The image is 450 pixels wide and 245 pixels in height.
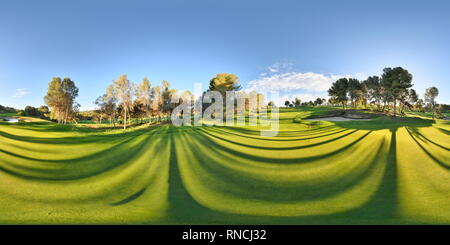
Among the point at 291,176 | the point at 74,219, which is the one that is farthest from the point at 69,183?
the point at 291,176

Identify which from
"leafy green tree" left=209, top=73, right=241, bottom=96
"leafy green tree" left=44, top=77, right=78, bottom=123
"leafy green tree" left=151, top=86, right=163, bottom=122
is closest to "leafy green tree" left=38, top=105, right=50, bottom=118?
"leafy green tree" left=44, top=77, right=78, bottom=123

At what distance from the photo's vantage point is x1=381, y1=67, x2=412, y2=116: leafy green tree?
111ft

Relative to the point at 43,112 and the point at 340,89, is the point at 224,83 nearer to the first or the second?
the point at 340,89

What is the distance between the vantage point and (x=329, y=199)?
6023 millimetres

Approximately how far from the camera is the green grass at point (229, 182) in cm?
510

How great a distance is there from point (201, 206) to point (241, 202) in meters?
1.28

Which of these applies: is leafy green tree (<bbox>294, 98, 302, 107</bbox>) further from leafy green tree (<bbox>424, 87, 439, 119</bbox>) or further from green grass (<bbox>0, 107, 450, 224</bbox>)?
green grass (<bbox>0, 107, 450, 224</bbox>)

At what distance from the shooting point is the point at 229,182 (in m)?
7.60

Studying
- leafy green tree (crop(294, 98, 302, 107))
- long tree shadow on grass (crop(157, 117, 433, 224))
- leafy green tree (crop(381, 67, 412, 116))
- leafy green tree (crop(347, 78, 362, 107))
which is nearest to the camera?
long tree shadow on grass (crop(157, 117, 433, 224))

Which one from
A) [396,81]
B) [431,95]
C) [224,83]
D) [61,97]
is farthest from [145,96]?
[431,95]

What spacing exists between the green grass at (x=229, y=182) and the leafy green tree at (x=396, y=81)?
2783 cm

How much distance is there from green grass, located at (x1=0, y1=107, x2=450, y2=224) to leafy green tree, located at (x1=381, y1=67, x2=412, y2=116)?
91.3ft

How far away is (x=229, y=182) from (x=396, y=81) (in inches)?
1657

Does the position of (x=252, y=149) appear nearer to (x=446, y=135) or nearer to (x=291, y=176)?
(x=291, y=176)
